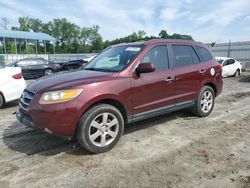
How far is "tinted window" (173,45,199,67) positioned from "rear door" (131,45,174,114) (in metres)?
0.33

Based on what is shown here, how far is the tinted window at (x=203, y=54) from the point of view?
638cm

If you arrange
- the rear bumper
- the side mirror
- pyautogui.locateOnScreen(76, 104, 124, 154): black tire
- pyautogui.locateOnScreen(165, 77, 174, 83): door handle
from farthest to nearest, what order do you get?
pyautogui.locateOnScreen(165, 77, 174, 83): door handle, the side mirror, pyautogui.locateOnScreen(76, 104, 124, 154): black tire, the rear bumper

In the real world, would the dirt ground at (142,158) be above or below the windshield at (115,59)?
below

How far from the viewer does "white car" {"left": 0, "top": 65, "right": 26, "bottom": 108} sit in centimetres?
766

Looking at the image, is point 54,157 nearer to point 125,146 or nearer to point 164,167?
point 125,146

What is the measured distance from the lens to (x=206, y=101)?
6.48 metres

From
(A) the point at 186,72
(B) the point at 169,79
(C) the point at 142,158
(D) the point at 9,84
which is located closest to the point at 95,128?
(C) the point at 142,158

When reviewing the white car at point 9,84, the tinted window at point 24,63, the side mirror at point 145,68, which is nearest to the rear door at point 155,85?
the side mirror at point 145,68

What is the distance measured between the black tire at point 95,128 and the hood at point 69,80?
0.45m

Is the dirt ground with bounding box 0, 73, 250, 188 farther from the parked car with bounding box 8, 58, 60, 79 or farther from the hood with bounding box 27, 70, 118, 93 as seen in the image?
the parked car with bounding box 8, 58, 60, 79

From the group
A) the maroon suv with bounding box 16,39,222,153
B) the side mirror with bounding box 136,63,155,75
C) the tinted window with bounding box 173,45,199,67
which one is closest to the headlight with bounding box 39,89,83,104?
the maroon suv with bounding box 16,39,222,153

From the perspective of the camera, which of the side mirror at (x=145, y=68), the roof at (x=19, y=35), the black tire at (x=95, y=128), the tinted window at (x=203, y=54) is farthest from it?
the roof at (x=19, y=35)

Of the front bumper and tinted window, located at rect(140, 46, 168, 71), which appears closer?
the front bumper

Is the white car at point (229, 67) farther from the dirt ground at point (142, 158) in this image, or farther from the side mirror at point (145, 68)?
the side mirror at point (145, 68)
